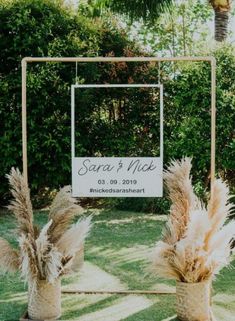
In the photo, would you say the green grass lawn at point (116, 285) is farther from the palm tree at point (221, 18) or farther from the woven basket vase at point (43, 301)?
the palm tree at point (221, 18)

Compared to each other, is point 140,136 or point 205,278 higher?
point 140,136

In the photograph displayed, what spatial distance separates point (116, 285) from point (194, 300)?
4.01 ft

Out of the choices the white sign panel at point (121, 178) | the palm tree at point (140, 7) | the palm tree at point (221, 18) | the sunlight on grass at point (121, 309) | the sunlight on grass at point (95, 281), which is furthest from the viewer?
the palm tree at point (221, 18)

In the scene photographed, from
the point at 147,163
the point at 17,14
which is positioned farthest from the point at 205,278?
the point at 17,14

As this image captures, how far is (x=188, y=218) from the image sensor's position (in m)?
4.26

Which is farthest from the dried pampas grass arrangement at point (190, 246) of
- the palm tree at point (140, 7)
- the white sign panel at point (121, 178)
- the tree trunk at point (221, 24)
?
the tree trunk at point (221, 24)

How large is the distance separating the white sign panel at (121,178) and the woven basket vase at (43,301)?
0.74 metres

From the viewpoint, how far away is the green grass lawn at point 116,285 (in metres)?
4.44

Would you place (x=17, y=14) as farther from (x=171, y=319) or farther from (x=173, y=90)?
(x=171, y=319)

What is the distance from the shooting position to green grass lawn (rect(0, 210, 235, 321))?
4.44m

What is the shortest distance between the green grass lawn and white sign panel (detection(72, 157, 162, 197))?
728 mm

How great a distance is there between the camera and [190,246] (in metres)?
4.05

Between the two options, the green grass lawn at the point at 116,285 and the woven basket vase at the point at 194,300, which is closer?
the woven basket vase at the point at 194,300

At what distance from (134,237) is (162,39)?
385 inches
